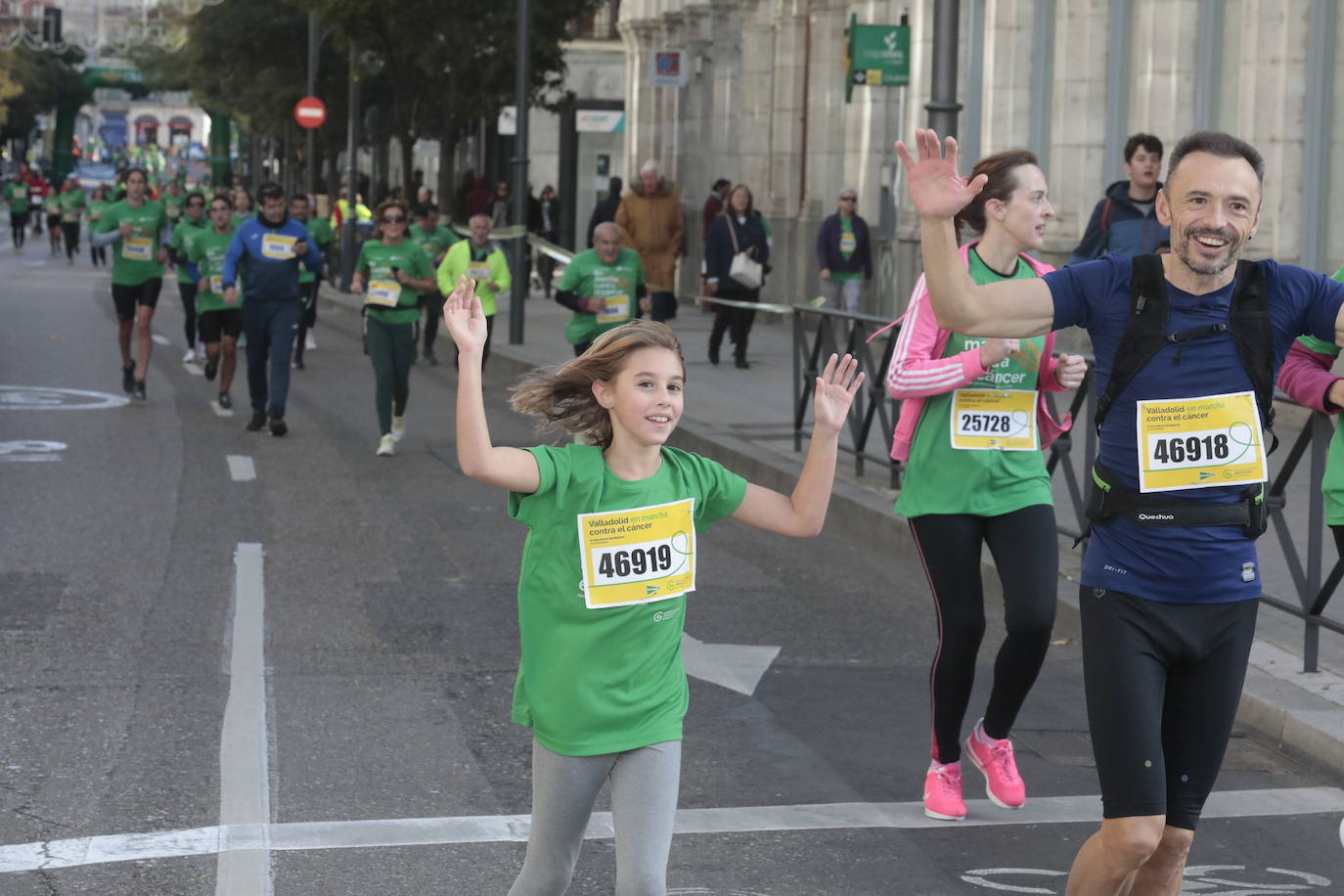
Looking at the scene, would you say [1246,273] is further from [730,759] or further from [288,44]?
[288,44]

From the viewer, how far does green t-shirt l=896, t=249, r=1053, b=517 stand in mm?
5867

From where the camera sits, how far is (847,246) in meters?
22.1

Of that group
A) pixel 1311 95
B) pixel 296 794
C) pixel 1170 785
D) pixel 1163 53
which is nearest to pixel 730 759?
pixel 296 794

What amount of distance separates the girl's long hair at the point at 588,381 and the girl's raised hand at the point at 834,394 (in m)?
0.29

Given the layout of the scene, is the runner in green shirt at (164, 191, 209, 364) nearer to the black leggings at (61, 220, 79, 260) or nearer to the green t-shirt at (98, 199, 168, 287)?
the green t-shirt at (98, 199, 168, 287)

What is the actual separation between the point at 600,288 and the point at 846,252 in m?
8.49

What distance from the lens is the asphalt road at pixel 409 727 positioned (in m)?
5.42

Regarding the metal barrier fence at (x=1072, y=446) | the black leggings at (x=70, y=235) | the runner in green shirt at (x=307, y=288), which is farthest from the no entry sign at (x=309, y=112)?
the metal barrier fence at (x=1072, y=446)

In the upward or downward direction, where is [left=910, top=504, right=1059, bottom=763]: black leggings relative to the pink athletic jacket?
downward

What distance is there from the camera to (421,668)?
7.75 metres

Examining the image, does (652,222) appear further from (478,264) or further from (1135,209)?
(1135,209)

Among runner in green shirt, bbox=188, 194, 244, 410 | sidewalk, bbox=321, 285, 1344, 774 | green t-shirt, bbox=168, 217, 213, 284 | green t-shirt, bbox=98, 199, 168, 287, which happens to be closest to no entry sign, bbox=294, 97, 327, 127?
sidewalk, bbox=321, 285, 1344, 774

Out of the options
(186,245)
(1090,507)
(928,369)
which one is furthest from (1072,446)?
(186,245)

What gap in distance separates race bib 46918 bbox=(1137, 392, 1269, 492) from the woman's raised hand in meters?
0.68
